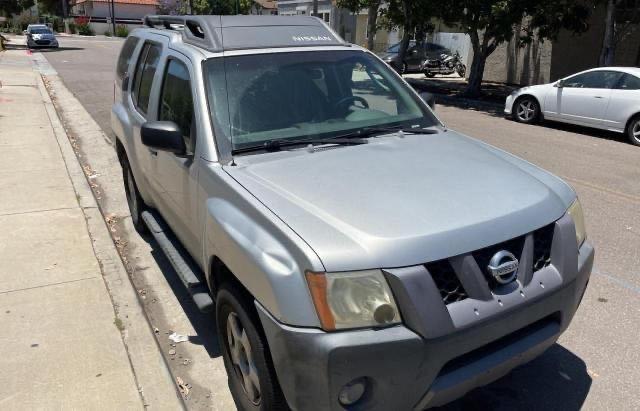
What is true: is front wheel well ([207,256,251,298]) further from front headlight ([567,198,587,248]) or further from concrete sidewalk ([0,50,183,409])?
front headlight ([567,198,587,248])

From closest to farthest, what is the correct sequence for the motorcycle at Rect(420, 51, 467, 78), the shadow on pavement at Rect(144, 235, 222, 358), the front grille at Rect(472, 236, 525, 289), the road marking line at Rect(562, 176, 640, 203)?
1. the front grille at Rect(472, 236, 525, 289)
2. the shadow on pavement at Rect(144, 235, 222, 358)
3. the road marking line at Rect(562, 176, 640, 203)
4. the motorcycle at Rect(420, 51, 467, 78)

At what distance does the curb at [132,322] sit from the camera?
310 cm

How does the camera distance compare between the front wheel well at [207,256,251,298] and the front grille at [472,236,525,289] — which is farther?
the front wheel well at [207,256,251,298]

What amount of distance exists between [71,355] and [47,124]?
8586 millimetres

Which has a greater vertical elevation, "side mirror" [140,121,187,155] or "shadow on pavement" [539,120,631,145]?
"side mirror" [140,121,187,155]

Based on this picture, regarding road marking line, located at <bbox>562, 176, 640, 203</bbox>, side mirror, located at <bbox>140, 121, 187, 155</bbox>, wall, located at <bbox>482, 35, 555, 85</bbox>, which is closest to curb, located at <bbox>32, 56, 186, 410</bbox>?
side mirror, located at <bbox>140, 121, 187, 155</bbox>

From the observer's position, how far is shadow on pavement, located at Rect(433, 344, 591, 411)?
2.97 meters

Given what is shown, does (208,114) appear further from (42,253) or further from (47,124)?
(47,124)

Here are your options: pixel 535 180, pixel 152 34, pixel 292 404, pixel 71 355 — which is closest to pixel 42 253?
pixel 71 355

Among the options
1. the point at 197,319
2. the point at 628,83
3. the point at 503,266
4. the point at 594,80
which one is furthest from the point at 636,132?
the point at 503,266

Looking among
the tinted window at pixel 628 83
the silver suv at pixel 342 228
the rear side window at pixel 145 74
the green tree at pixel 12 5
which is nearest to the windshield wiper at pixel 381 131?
the silver suv at pixel 342 228

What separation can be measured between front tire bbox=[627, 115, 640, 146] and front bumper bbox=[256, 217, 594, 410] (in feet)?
31.5

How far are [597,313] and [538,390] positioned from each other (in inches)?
44.6

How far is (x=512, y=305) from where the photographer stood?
228cm
